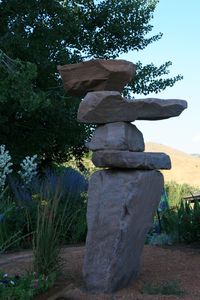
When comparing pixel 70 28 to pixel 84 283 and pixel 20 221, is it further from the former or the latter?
pixel 84 283

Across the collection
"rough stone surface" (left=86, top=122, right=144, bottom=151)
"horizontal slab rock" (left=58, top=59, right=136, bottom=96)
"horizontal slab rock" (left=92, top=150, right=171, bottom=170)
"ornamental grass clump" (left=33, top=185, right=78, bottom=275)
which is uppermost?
"horizontal slab rock" (left=58, top=59, right=136, bottom=96)

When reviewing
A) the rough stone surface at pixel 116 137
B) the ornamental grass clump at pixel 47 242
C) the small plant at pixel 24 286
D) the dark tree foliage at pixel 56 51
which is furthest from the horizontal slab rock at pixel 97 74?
the dark tree foliage at pixel 56 51

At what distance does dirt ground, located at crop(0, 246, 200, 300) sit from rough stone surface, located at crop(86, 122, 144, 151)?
1.28 m

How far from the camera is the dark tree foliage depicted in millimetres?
10727

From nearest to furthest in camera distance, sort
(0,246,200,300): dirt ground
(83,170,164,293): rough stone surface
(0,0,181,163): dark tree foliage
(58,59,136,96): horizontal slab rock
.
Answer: (0,246,200,300): dirt ground < (83,170,164,293): rough stone surface < (58,59,136,96): horizontal slab rock < (0,0,181,163): dark tree foliage

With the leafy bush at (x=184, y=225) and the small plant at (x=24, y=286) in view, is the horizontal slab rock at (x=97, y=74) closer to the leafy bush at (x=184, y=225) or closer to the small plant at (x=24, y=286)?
the small plant at (x=24, y=286)

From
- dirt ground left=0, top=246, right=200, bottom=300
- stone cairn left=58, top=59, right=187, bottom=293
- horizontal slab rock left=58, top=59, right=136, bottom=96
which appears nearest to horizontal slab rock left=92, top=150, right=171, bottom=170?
stone cairn left=58, top=59, right=187, bottom=293

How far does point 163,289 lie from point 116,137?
61.2 inches

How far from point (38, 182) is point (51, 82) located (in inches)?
89.1

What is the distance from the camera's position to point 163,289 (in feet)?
18.4

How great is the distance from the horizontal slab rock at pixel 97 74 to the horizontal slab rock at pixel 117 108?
0.31 meters

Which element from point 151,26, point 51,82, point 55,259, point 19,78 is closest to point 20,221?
point 19,78

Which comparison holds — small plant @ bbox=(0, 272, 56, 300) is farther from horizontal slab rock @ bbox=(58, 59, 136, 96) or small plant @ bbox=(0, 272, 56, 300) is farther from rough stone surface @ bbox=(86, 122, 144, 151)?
horizontal slab rock @ bbox=(58, 59, 136, 96)

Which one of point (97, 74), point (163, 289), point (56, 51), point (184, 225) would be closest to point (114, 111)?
point (97, 74)
